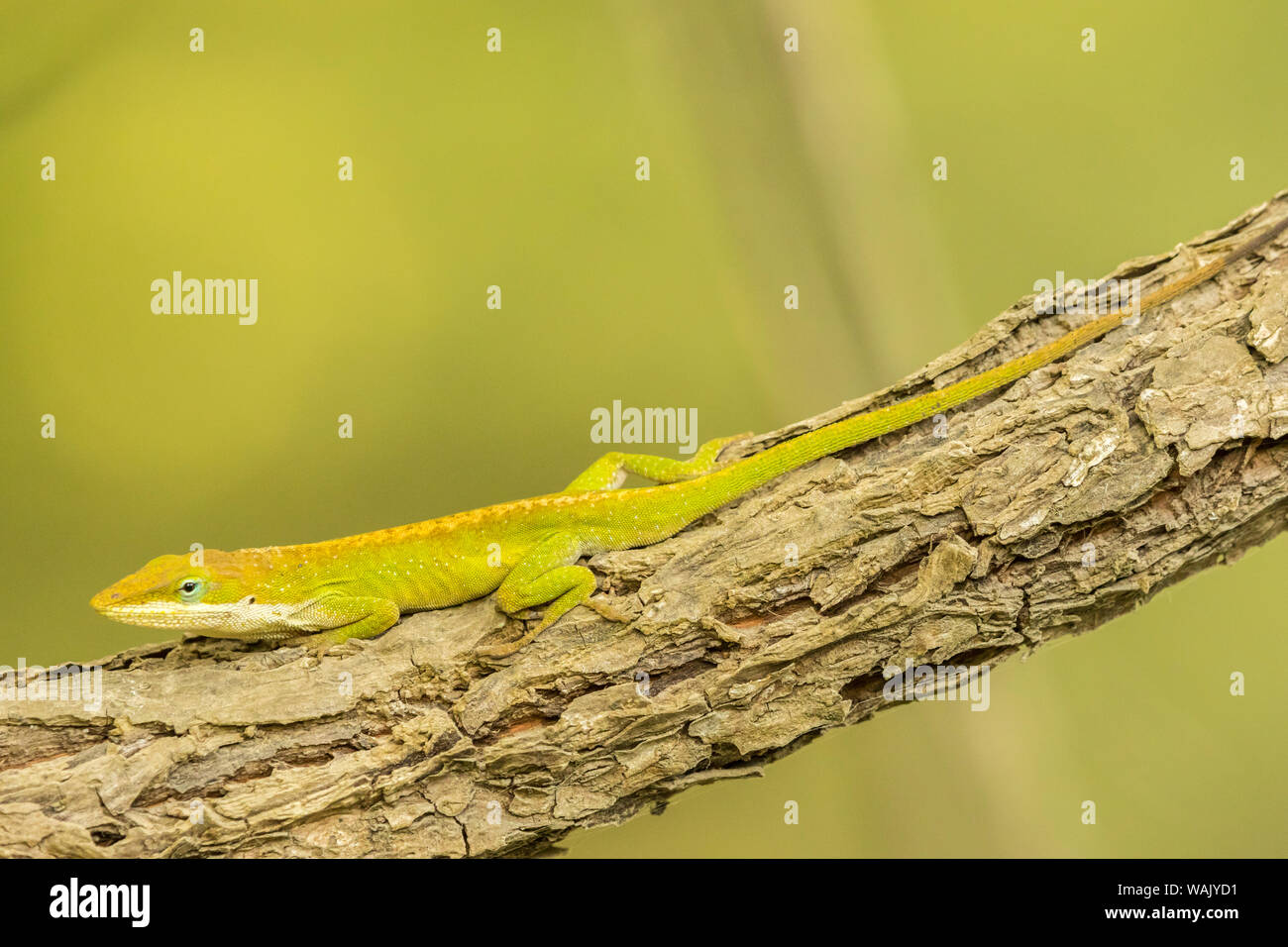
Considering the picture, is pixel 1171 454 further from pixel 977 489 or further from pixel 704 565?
pixel 704 565

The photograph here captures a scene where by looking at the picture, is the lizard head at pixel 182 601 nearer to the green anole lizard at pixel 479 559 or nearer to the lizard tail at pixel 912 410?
the green anole lizard at pixel 479 559

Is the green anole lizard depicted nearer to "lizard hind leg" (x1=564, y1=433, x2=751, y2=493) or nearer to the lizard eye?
the lizard eye

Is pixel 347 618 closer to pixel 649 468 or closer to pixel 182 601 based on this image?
pixel 182 601

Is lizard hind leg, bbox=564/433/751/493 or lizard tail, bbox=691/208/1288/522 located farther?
lizard hind leg, bbox=564/433/751/493

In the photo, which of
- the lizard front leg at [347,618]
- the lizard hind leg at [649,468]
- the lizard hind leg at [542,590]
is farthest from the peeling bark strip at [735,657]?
the lizard hind leg at [649,468]

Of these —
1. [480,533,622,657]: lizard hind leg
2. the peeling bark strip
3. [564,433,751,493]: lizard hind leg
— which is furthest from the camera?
[564,433,751,493]: lizard hind leg

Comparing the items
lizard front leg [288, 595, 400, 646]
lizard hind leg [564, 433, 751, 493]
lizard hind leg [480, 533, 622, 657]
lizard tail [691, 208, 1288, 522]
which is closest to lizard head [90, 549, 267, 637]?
lizard front leg [288, 595, 400, 646]
